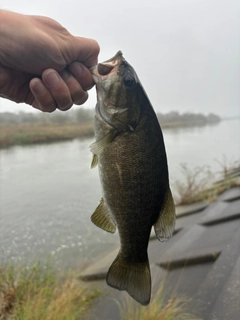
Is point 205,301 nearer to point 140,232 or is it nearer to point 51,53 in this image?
point 140,232

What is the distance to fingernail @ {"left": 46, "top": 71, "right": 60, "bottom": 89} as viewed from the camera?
1.95 meters

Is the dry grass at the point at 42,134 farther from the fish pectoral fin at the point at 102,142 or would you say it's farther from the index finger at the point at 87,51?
the fish pectoral fin at the point at 102,142

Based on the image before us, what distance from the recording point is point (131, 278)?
6.02ft

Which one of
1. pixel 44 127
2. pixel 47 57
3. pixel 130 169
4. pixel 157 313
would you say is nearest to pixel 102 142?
pixel 130 169

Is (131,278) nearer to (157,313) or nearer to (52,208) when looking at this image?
(157,313)

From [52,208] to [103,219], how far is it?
32.6 ft

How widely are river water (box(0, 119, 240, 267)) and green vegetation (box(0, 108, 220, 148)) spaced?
691 cm

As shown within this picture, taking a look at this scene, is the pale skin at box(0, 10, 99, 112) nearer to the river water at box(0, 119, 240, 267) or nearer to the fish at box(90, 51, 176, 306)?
the fish at box(90, 51, 176, 306)

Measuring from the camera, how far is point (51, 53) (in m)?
1.88

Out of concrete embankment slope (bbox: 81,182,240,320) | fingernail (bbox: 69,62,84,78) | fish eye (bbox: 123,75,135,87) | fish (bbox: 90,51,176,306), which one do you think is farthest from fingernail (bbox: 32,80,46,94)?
concrete embankment slope (bbox: 81,182,240,320)

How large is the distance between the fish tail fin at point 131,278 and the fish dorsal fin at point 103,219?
19 cm

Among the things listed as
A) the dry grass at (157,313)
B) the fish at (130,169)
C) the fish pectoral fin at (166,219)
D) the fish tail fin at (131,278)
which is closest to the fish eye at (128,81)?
the fish at (130,169)

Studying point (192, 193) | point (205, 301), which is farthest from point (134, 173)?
point (192, 193)

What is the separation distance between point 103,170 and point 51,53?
0.78 m
